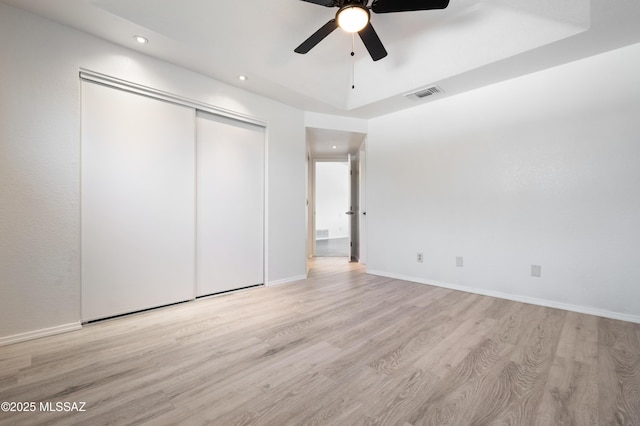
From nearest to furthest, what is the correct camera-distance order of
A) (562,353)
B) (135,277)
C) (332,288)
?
1. (562,353)
2. (135,277)
3. (332,288)

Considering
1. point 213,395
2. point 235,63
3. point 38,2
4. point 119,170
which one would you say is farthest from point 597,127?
point 38,2

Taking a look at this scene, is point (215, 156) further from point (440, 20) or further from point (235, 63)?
point (440, 20)

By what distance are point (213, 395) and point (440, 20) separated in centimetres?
370

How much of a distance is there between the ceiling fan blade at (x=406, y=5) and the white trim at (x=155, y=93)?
6.40 ft

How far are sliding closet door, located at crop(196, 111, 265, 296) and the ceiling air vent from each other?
203 centimetres

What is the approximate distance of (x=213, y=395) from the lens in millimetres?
1424

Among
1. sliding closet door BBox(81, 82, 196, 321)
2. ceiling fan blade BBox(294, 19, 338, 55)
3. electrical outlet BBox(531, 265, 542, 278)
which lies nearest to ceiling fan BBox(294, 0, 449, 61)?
ceiling fan blade BBox(294, 19, 338, 55)

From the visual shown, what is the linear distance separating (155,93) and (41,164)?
1125mm

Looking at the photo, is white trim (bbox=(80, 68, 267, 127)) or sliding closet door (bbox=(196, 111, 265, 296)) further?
sliding closet door (bbox=(196, 111, 265, 296))

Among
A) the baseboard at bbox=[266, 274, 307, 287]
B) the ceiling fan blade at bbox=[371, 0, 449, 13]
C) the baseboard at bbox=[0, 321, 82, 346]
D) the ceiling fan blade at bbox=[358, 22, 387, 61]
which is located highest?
the ceiling fan blade at bbox=[371, 0, 449, 13]

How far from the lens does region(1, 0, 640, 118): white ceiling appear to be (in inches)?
85.1

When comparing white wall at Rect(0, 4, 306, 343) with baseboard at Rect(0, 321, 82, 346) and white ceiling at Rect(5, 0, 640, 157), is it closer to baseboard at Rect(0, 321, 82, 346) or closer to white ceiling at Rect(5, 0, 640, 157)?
baseboard at Rect(0, 321, 82, 346)

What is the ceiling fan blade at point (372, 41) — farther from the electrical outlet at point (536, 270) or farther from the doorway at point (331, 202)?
the doorway at point (331, 202)

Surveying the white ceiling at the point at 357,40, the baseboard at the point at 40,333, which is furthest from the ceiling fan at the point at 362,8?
the baseboard at the point at 40,333
